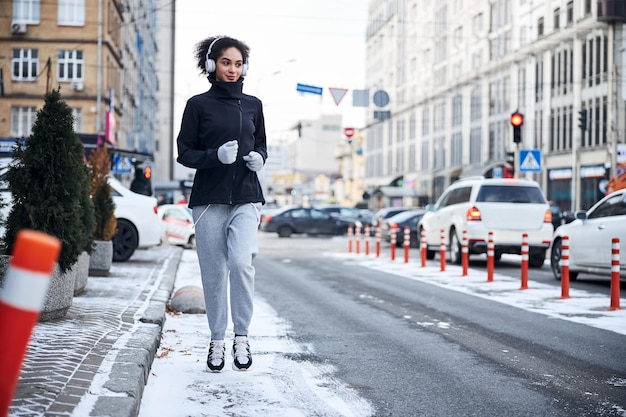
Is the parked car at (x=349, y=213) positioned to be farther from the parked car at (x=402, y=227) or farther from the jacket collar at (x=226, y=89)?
the jacket collar at (x=226, y=89)

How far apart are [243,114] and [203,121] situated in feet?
0.86

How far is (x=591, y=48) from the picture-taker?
149 ft

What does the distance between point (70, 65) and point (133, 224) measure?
98.1ft

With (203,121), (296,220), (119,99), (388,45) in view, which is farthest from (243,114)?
(388,45)

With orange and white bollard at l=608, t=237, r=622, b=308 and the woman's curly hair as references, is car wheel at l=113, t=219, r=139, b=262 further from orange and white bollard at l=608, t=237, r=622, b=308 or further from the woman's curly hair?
the woman's curly hair

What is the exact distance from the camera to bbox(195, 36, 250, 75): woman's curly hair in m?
5.68

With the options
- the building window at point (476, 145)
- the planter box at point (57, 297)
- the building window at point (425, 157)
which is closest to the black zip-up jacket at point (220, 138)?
the planter box at point (57, 297)

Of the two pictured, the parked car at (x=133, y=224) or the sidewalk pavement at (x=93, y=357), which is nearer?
the sidewalk pavement at (x=93, y=357)

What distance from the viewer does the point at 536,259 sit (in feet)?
62.6

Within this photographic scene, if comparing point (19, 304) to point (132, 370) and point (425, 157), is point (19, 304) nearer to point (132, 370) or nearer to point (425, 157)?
point (132, 370)

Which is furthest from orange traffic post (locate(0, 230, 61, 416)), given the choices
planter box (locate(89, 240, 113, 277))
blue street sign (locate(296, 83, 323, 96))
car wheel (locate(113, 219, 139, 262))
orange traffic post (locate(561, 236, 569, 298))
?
blue street sign (locate(296, 83, 323, 96))

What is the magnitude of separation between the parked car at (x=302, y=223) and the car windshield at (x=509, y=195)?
2244 centimetres

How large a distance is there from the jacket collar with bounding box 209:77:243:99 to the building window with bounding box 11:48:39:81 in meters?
40.0

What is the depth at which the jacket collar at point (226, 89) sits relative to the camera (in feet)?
18.6
